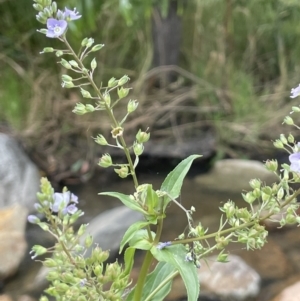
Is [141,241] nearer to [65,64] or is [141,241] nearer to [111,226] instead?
[65,64]

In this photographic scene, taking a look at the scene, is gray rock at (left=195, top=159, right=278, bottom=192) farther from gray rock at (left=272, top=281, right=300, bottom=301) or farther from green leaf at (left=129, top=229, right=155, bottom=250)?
green leaf at (left=129, top=229, right=155, bottom=250)

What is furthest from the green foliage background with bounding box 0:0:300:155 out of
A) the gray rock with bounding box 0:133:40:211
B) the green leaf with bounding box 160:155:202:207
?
the green leaf with bounding box 160:155:202:207

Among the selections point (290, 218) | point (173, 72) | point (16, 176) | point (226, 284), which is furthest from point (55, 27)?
point (173, 72)

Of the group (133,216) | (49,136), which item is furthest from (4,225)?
(49,136)

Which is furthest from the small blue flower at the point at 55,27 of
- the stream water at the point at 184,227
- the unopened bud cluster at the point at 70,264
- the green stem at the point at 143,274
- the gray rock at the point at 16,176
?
the gray rock at the point at 16,176

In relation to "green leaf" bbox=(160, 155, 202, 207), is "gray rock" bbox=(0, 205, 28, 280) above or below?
below
